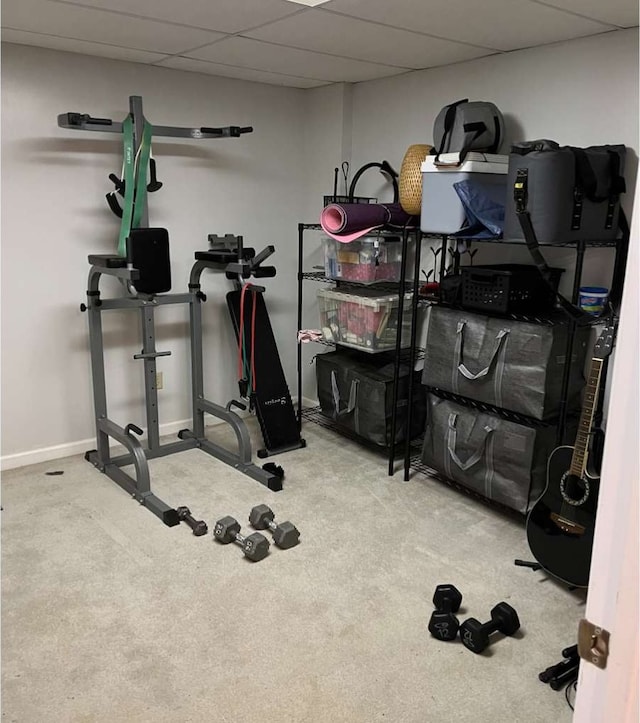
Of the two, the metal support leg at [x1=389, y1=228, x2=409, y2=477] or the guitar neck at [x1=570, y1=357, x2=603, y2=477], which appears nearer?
the guitar neck at [x1=570, y1=357, x2=603, y2=477]

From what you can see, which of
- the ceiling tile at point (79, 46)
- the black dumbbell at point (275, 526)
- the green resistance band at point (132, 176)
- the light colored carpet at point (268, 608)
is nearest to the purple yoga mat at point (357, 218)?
the green resistance band at point (132, 176)

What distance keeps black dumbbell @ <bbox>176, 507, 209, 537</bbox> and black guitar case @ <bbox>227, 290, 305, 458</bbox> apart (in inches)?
32.2

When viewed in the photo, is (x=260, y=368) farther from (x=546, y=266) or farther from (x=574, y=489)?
(x=574, y=489)

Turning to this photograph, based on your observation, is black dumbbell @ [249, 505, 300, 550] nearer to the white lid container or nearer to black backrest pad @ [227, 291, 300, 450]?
black backrest pad @ [227, 291, 300, 450]

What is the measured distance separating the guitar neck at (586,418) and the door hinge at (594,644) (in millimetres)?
1593

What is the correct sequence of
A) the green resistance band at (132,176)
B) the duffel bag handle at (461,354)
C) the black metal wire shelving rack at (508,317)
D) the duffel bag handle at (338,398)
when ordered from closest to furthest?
the black metal wire shelving rack at (508,317) < the duffel bag handle at (461,354) < the green resistance band at (132,176) < the duffel bag handle at (338,398)

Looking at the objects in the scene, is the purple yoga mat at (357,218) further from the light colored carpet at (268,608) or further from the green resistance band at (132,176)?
the light colored carpet at (268,608)

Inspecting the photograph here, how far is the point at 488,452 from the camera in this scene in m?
2.95

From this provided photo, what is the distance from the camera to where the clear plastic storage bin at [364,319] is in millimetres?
3480

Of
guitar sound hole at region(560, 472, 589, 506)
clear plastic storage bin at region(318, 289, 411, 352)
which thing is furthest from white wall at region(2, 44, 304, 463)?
guitar sound hole at region(560, 472, 589, 506)

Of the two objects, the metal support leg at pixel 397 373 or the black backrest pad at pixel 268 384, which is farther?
the black backrest pad at pixel 268 384

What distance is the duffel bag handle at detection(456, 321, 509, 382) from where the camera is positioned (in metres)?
2.84

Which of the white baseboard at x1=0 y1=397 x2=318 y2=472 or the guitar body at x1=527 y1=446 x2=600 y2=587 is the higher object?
the guitar body at x1=527 y1=446 x2=600 y2=587

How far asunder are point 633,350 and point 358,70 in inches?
129
